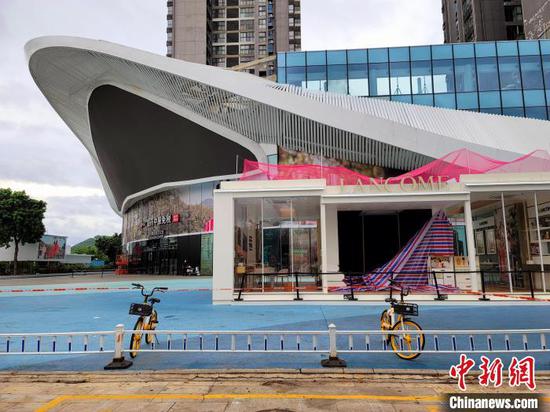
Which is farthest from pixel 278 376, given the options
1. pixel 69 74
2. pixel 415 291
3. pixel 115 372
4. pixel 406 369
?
pixel 69 74

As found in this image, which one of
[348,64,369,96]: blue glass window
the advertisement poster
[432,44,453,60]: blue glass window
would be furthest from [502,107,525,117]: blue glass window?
the advertisement poster

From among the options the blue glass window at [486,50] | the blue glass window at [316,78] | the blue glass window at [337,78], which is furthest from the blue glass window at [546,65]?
the blue glass window at [316,78]

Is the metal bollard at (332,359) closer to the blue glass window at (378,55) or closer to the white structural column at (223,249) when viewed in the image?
the white structural column at (223,249)

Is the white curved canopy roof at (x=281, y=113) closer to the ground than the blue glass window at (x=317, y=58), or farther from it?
closer to the ground

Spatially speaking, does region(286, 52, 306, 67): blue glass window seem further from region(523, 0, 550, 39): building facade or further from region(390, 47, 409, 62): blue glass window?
region(523, 0, 550, 39): building facade

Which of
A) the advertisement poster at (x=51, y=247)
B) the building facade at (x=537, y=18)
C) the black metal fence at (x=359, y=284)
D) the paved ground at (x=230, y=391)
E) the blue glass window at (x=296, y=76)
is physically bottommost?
the paved ground at (x=230, y=391)

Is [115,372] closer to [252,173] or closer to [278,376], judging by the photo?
[278,376]

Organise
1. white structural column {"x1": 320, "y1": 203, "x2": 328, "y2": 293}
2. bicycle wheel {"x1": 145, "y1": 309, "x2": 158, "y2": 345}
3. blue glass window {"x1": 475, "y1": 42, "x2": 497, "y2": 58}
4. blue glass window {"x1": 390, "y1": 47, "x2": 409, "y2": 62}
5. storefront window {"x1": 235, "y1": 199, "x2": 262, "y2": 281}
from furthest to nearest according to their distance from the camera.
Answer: blue glass window {"x1": 390, "y1": 47, "x2": 409, "y2": 62}, blue glass window {"x1": 475, "y1": 42, "x2": 497, "y2": 58}, storefront window {"x1": 235, "y1": 199, "x2": 262, "y2": 281}, white structural column {"x1": 320, "y1": 203, "x2": 328, "y2": 293}, bicycle wheel {"x1": 145, "y1": 309, "x2": 158, "y2": 345}

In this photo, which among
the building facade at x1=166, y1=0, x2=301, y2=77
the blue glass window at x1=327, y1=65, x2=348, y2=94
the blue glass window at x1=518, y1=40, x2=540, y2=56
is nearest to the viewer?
the blue glass window at x1=518, y1=40, x2=540, y2=56

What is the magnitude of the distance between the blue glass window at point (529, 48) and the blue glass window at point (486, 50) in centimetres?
287

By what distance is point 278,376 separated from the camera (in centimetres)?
657

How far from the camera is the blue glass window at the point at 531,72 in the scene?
45.6 meters

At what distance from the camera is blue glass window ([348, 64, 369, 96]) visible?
1919 inches

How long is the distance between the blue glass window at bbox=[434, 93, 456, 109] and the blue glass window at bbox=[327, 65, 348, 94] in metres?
10.3
